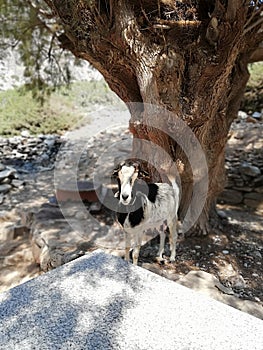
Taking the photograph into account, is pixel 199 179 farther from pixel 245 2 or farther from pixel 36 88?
pixel 36 88

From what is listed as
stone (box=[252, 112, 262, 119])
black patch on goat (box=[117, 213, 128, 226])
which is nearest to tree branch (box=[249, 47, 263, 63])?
black patch on goat (box=[117, 213, 128, 226])

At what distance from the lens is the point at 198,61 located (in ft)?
8.67

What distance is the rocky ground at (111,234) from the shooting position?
2833 millimetres

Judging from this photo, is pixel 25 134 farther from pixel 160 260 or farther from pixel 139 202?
pixel 139 202

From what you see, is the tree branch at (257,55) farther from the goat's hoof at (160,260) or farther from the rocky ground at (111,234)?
the goat's hoof at (160,260)

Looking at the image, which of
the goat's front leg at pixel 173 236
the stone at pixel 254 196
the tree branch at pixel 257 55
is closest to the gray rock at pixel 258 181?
the stone at pixel 254 196

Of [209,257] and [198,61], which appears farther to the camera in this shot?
[209,257]

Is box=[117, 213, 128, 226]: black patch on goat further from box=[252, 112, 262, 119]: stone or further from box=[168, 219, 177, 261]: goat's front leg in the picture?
box=[252, 112, 262, 119]: stone

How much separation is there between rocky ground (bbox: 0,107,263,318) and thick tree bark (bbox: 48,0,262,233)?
1.04 m

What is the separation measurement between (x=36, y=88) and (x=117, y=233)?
3438 millimetres

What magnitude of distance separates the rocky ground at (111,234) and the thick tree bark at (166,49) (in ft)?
3.41

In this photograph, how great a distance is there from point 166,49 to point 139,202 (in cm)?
129

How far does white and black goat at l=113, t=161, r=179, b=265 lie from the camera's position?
2152mm

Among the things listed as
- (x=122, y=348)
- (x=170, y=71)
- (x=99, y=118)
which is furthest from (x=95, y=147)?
(x=122, y=348)
